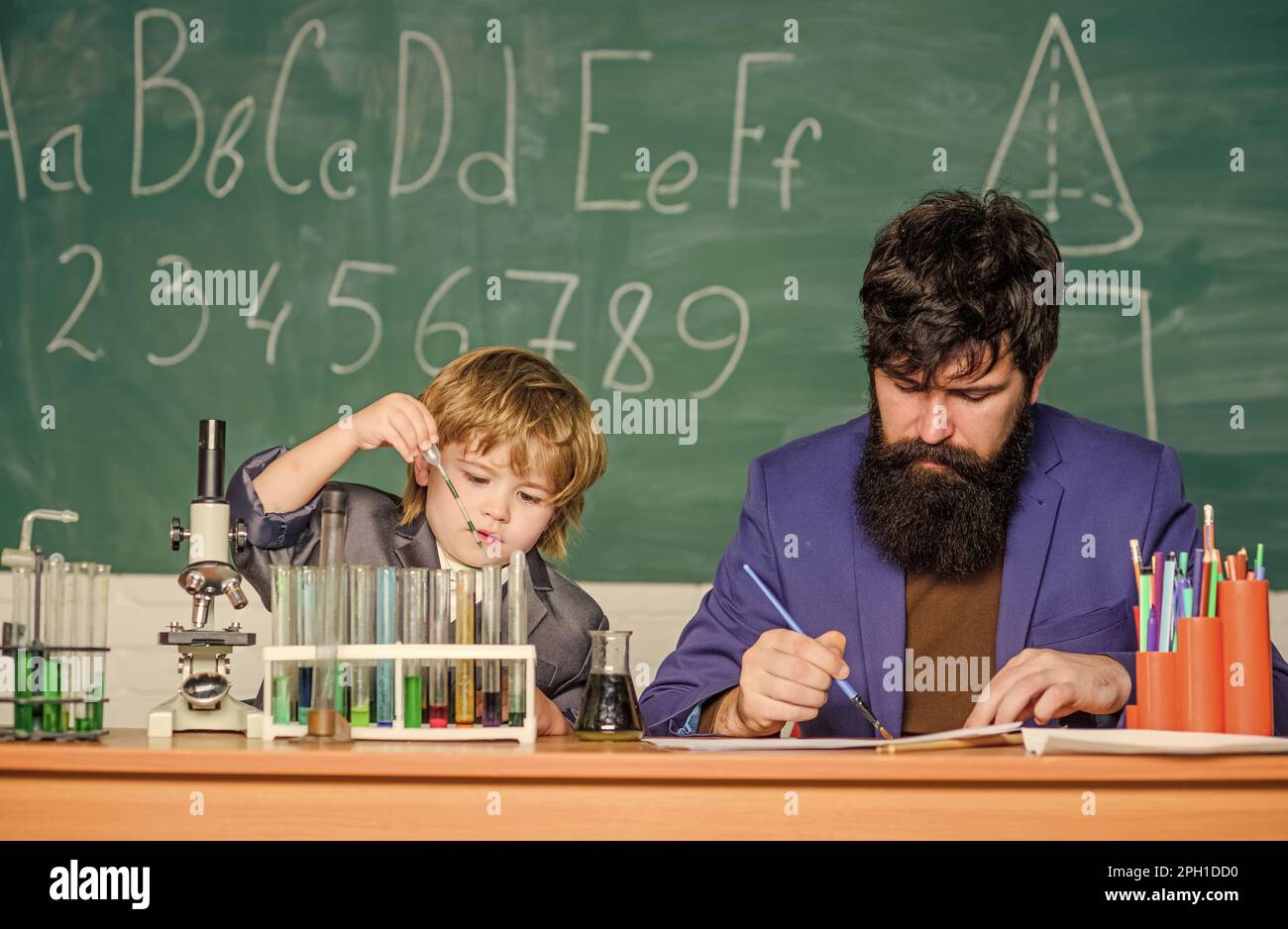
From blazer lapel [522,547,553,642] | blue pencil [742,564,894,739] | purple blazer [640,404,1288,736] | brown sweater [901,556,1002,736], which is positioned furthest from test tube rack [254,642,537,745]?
brown sweater [901,556,1002,736]

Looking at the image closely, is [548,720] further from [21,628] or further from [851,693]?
[21,628]

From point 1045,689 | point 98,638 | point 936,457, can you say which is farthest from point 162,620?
point 1045,689

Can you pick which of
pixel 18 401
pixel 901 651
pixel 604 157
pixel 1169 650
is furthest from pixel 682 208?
pixel 1169 650

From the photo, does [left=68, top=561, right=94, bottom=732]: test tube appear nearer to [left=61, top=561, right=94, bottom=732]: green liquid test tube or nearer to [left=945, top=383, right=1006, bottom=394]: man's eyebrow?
[left=61, top=561, right=94, bottom=732]: green liquid test tube

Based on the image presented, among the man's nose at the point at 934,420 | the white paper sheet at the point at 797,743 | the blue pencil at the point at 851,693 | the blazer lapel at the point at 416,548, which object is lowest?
the white paper sheet at the point at 797,743

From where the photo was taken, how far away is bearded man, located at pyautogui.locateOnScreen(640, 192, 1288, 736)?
7.98ft

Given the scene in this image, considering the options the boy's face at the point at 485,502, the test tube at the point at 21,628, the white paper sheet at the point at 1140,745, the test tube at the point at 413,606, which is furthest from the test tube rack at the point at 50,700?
the white paper sheet at the point at 1140,745

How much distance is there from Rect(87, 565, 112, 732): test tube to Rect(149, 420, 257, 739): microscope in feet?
0.43

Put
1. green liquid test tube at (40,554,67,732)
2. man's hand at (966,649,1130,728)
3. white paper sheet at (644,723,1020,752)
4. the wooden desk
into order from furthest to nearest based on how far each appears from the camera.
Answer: man's hand at (966,649,1130,728), green liquid test tube at (40,554,67,732), white paper sheet at (644,723,1020,752), the wooden desk

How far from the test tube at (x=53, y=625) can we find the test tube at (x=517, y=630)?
555 mm

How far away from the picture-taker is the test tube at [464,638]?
176 cm

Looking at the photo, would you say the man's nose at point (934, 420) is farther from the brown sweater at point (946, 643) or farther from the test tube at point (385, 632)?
the test tube at point (385, 632)

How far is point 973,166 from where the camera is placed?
3.61 m

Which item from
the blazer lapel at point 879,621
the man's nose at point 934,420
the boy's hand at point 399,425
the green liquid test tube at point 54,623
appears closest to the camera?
the green liquid test tube at point 54,623
